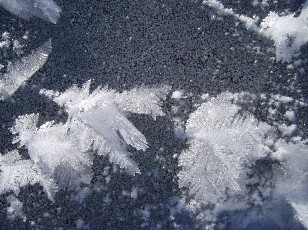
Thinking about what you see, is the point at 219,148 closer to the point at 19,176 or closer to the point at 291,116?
the point at 291,116

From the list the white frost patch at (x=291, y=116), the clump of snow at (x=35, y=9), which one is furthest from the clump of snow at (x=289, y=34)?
the clump of snow at (x=35, y=9)

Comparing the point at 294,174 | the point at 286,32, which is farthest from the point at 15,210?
the point at 286,32

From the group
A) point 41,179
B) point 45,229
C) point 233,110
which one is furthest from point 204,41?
point 45,229

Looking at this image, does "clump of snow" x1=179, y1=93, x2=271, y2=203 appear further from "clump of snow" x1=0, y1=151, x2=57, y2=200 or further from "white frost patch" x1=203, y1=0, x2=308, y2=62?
"clump of snow" x1=0, y1=151, x2=57, y2=200

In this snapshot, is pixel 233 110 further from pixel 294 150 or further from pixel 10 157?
pixel 10 157

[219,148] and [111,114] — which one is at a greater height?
[219,148]

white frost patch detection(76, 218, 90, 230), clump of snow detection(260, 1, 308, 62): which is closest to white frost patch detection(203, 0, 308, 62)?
clump of snow detection(260, 1, 308, 62)
